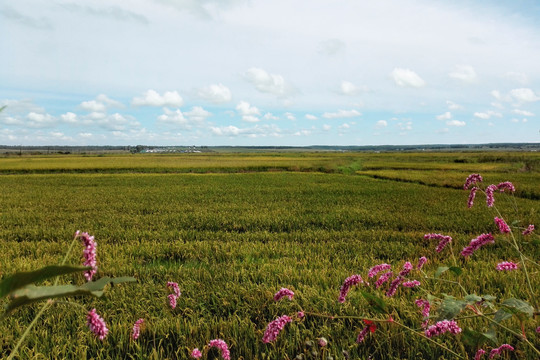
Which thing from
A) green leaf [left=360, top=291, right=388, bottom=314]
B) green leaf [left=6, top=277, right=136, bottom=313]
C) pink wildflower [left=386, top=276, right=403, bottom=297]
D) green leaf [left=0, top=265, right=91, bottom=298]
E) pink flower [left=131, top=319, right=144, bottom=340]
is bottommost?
pink flower [left=131, top=319, right=144, bottom=340]

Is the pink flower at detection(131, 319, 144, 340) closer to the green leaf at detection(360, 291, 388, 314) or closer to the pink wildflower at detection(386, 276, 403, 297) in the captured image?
the green leaf at detection(360, 291, 388, 314)

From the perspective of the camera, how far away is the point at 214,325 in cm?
361

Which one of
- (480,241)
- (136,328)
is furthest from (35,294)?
(480,241)

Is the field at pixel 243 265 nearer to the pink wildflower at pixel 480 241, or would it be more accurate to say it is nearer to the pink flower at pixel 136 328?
the pink wildflower at pixel 480 241

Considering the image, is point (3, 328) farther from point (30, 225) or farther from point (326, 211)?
point (326, 211)

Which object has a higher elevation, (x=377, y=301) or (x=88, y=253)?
(x=88, y=253)

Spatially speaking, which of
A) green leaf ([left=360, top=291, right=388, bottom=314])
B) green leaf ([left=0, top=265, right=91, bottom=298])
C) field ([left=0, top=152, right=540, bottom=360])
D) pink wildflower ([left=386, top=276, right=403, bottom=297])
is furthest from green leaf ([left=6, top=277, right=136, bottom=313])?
pink wildflower ([left=386, top=276, right=403, bottom=297])

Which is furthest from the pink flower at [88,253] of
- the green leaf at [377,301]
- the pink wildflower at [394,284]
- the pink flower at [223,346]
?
the pink wildflower at [394,284]

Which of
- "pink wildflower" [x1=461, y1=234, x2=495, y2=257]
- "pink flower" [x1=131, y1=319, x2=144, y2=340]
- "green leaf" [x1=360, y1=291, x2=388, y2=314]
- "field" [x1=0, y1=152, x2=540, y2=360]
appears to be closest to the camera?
"green leaf" [x1=360, y1=291, x2=388, y2=314]

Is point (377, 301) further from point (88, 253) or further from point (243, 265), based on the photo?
point (243, 265)

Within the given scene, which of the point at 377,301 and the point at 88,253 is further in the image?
the point at 377,301

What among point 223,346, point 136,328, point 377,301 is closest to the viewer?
point 377,301

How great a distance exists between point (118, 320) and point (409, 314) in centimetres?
327

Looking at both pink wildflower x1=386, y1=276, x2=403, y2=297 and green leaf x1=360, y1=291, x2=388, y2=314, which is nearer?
green leaf x1=360, y1=291, x2=388, y2=314
